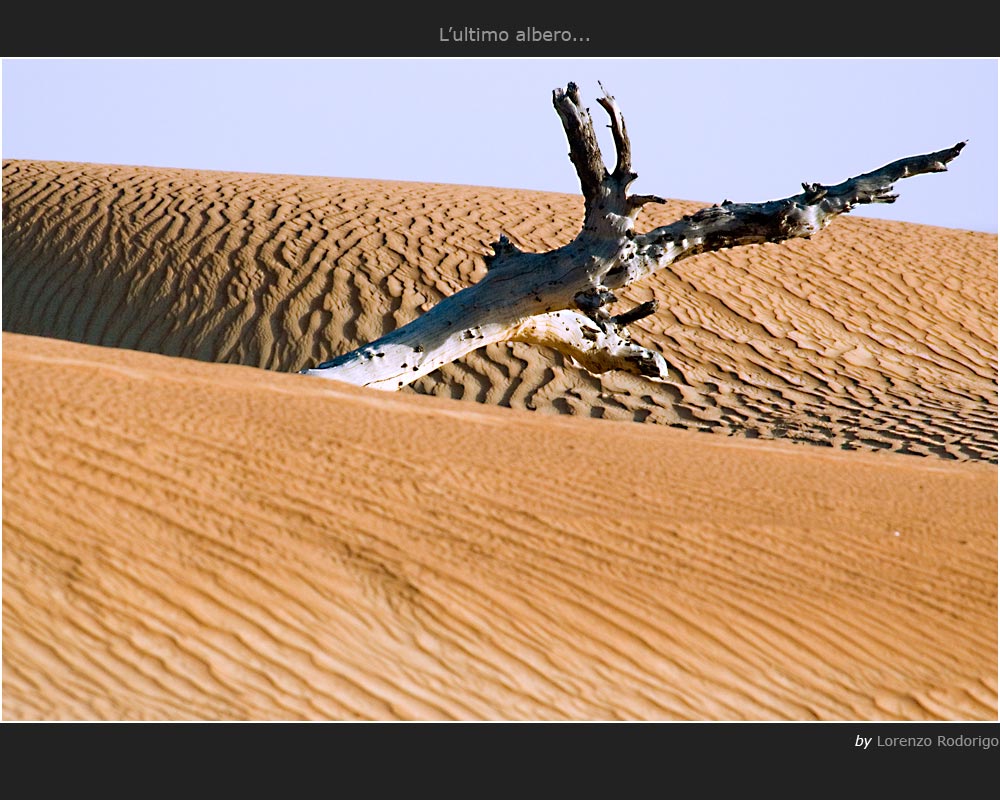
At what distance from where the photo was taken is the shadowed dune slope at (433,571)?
13.0 ft

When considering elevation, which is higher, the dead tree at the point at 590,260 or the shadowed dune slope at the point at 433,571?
the dead tree at the point at 590,260

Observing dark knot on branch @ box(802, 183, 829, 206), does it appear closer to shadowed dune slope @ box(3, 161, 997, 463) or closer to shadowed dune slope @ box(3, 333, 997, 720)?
shadowed dune slope @ box(3, 161, 997, 463)

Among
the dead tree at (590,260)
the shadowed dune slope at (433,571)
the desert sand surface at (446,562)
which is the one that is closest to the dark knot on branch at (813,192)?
the dead tree at (590,260)

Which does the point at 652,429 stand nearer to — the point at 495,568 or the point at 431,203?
the point at 495,568

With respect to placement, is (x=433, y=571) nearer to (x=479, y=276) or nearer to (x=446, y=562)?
(x=446, y=562)

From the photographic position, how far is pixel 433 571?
4.47 meters

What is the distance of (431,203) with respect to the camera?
1728 cm

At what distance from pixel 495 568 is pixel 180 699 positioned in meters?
1.24

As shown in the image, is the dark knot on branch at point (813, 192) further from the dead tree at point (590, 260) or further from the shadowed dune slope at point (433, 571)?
the shadowed dune slope at point (433, 571)

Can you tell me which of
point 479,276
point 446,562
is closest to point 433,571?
point 446,562

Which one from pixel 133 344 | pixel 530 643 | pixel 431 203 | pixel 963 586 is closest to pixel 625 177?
pixel 963 586

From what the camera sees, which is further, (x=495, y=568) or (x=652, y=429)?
(x=652, y=429)

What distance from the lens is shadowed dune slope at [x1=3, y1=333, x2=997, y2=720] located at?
13.0 feet

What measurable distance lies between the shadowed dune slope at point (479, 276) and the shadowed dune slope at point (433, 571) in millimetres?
5884
